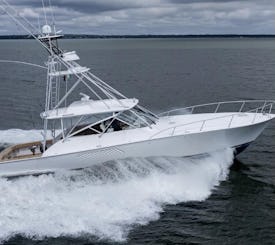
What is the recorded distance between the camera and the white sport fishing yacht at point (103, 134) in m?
15.2

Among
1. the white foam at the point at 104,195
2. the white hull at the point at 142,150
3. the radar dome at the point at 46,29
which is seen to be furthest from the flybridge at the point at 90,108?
the radar dome at the point at 46,29

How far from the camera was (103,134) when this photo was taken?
52.2ft

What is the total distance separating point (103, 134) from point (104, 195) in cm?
269

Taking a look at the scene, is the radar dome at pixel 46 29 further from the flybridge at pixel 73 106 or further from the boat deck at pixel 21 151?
the boat deck at pixel 21 151

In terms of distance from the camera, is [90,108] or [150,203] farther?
[90,108]

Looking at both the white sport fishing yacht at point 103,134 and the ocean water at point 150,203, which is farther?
the white sport fishing yacht at point 103,134

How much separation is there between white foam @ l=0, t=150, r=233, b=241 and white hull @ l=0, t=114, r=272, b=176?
0.28m

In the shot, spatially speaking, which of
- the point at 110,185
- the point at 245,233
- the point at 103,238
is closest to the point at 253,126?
the point at 245,233

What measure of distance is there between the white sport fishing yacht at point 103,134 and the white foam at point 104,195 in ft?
1.35

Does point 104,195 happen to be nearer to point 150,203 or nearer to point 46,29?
point 150,203

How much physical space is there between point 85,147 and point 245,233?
6.57 metres

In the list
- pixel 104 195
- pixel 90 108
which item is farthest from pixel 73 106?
pixel 104 195

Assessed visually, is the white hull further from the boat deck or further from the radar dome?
the radar dome

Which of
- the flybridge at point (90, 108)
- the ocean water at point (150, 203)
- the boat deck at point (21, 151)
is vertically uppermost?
the flybridge at point (90, 108)
